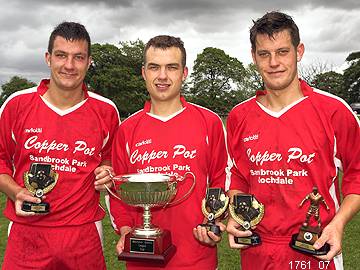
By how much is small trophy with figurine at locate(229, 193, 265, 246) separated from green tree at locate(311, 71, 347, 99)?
38.2 m

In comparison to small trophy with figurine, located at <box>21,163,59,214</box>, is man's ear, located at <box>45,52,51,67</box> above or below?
above

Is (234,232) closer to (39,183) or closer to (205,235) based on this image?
(205,235)

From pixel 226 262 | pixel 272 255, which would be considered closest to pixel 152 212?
pixel 272 255

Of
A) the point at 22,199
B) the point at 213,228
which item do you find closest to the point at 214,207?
the point at 213,228

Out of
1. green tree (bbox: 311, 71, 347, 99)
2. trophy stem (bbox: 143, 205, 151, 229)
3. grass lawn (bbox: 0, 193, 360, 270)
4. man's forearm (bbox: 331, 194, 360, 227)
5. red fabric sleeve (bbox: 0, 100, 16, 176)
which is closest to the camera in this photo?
man's forearm (bbox: 331, 194, 360, 227)

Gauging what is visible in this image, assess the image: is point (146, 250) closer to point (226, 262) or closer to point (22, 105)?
point (22, 105)

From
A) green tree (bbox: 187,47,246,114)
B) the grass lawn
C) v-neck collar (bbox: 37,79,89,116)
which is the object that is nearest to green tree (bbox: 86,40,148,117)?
green tree (bbox: 187,47,246,114)

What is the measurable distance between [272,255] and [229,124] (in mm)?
1028

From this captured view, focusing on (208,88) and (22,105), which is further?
(208,88)

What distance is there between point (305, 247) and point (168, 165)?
44.4 inches

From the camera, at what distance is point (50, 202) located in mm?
3424

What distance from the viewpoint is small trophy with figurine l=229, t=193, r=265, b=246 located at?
113 inches

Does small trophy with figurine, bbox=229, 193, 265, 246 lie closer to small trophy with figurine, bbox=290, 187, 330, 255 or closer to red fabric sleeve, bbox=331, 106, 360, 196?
small trophy with figurine, bbox=290, 187, 330, 255

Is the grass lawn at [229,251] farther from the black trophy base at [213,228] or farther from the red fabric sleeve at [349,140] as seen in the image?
the red fabric sleeve at [349,140]
